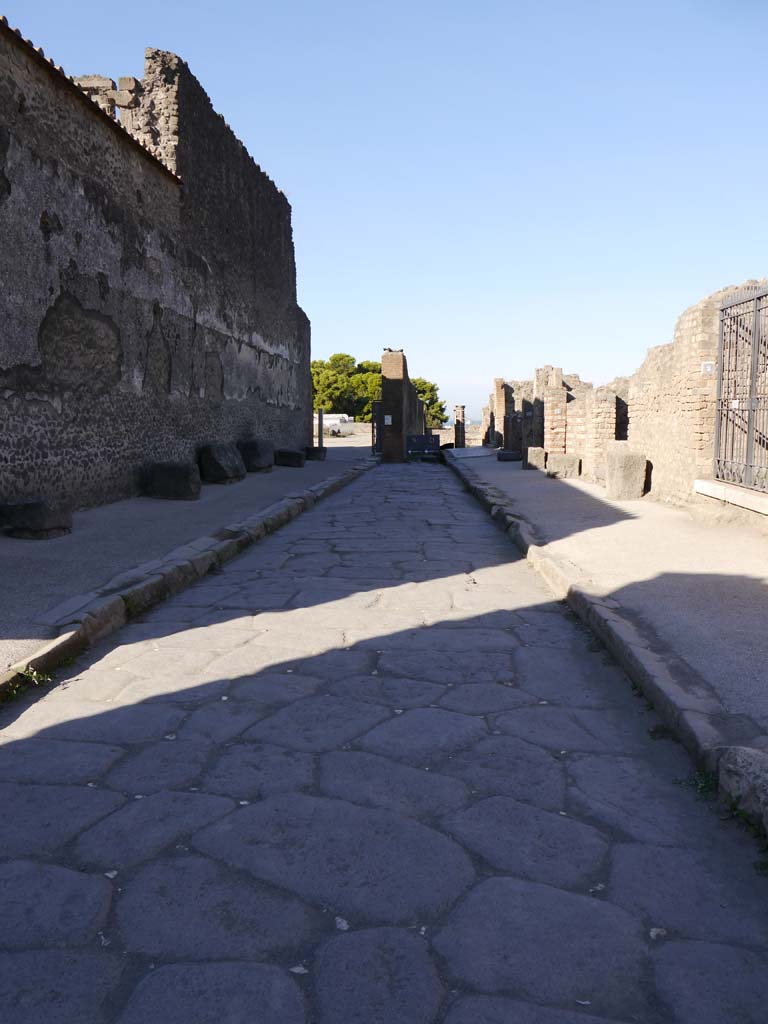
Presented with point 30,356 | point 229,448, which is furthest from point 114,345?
point 229,448

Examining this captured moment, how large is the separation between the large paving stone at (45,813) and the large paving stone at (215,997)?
2.20ft

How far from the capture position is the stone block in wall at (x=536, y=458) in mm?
16656

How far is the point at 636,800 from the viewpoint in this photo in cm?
241

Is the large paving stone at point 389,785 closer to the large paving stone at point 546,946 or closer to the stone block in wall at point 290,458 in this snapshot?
the large paving stone at point 546,946

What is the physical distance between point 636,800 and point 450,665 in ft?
4.47

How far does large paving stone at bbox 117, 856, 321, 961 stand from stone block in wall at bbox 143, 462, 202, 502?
8.26 meters

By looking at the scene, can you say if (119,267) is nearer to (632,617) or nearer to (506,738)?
(632,617)

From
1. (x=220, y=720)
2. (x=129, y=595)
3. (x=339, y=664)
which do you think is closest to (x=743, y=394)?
(x=339, y=664)

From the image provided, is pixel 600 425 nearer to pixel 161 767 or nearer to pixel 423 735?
pixel 423 735

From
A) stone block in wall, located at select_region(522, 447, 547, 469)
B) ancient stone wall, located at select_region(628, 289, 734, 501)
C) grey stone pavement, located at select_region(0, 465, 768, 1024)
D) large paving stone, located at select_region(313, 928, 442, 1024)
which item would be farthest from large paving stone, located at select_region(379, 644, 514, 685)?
stone block in wall, located at select_region(522, 447, 547, 469)

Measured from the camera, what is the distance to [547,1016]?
4.94 ft

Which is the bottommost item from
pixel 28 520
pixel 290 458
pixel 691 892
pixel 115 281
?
pixel 691 892

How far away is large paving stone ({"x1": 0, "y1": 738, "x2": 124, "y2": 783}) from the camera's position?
2.56 metres

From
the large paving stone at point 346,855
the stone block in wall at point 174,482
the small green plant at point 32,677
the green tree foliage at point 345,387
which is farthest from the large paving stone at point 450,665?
the green tree foliage at point 345,387
